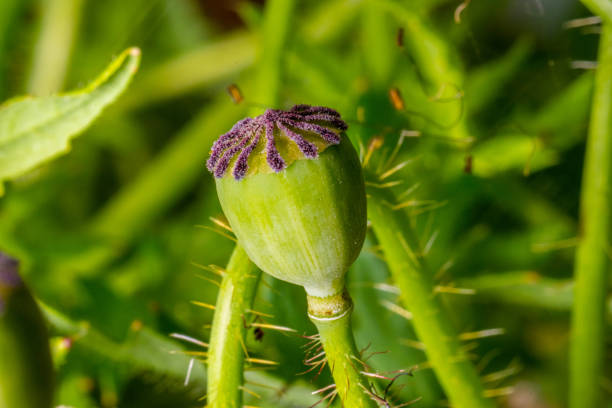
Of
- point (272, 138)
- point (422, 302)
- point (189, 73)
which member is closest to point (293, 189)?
point (272, 138)

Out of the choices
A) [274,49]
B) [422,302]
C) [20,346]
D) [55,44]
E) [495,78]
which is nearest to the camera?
[20,346]

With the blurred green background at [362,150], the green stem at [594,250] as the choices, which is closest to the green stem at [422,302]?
the blurred green background at [362,150]

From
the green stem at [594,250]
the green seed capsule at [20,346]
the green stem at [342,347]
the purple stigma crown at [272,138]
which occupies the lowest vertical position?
the green stem at [594,250]

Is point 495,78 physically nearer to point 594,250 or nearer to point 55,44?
point 594,250

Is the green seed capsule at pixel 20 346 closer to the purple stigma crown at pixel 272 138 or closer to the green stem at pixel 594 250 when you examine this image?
the purple stigma crown at pixel 272 138

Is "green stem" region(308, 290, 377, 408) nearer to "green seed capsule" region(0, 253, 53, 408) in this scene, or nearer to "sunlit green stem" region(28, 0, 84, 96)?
"green seed capsule" region(0, 253, 53, 408)

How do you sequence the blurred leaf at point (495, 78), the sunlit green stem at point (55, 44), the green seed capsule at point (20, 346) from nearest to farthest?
the green seed capsule at point (20, 346), the blurred leaf at point (495, 78), the sunlit green stem at point (55, 44)

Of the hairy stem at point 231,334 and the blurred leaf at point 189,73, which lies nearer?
the hairy stem at point 231,334
